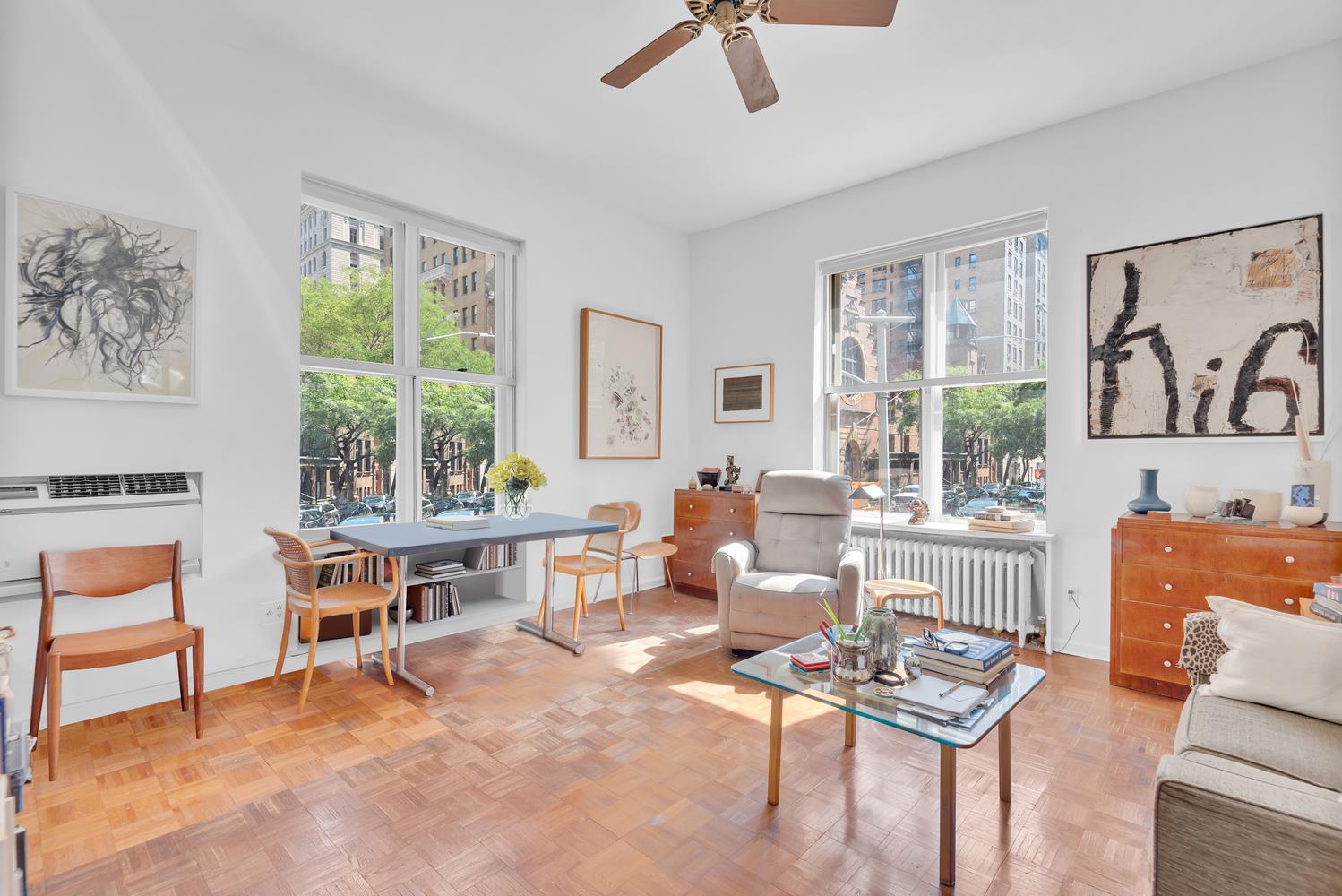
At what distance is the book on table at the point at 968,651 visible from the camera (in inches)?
85.4

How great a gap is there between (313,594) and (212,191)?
6.80 feet

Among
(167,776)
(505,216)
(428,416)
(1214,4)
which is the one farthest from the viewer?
(505,216)

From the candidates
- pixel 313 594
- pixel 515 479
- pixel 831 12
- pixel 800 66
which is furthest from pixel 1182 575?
pixel 313 594

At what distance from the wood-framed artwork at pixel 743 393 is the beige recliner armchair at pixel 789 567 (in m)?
1.28

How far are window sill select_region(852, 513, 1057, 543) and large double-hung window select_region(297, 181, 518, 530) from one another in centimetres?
274

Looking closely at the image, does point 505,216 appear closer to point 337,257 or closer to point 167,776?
point 337,257

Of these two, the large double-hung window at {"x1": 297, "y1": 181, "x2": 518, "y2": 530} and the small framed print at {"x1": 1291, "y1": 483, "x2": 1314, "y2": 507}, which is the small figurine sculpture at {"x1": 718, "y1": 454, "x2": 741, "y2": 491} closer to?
the large double-hung window at {"x1": 297, "y1": 181, "x2": 518, "y2": 530}

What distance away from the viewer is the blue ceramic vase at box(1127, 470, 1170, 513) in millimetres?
3396

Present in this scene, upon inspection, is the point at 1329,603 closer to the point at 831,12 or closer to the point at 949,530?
the point at 949,530

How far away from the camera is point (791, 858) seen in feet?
6.37

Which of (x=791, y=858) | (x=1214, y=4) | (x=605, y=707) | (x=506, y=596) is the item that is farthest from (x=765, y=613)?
(x=1214, y=4)

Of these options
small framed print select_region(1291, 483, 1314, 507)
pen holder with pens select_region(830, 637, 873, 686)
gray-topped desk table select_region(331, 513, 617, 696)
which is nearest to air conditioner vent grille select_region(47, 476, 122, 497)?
gray-topped desk table select_region(331, 513, 617, 696)

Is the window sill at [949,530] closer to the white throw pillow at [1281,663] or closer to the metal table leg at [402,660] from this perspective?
the white throw pillow at [1281,663]

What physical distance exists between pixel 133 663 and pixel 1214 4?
582cm
